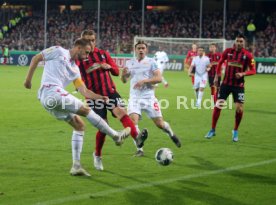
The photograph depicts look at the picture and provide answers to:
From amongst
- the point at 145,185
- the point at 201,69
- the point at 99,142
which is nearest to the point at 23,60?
the point at 201,69

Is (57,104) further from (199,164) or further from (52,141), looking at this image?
(52,141)

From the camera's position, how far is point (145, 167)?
11.1m

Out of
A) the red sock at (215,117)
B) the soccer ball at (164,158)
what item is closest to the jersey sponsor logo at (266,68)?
the red sock at (215,117)

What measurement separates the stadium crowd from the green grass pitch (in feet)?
119

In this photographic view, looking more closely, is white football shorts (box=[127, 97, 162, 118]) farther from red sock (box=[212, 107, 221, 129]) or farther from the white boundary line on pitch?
red sock (box=[212, 107, 221, 129])

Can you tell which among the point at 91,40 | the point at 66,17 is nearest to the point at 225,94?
the point at 91,40

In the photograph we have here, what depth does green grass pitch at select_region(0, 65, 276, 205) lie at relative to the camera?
345 inches

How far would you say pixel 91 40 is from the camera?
10.9 m

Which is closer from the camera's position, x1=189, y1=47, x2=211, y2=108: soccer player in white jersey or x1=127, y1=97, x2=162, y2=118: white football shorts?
x1=127, y1=97, x2=162, y2=118: white football shorts

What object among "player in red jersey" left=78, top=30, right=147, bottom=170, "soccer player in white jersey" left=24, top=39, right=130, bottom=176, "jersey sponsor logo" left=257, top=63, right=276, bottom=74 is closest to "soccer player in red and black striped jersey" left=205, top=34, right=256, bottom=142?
"player in red jersey" left=78, top=30, right=147, bottom=170

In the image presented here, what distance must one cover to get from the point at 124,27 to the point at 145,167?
49802 millimetres

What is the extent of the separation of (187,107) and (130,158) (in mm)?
11023

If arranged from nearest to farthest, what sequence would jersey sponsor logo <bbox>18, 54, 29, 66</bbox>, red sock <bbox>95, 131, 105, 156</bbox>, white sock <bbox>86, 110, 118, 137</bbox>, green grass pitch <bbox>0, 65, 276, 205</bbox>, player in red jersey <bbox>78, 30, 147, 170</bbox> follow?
green grass pitch <bbox>0, 65, 276, 205</bbox> < white sock <bbox>86, 110, 118, 137</bbox> < red sock <bbox>95, 131, 105, 156</bbox> < player in red jersey <bbox>78, 30, 147, 170</bbox> < jersey sponsor logo <bbox>18, 54, 29, 66</bbox>

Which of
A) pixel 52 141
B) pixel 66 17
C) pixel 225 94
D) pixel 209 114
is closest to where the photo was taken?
pixel 52 141
